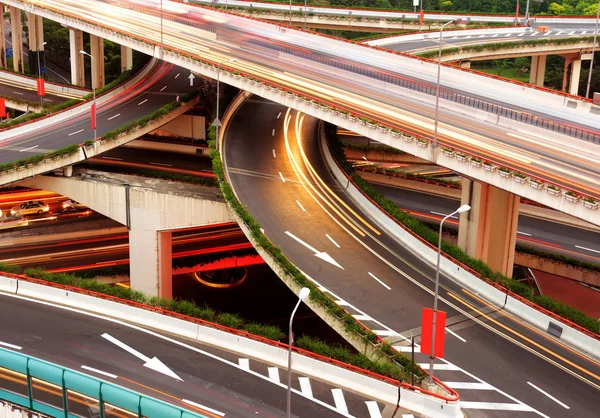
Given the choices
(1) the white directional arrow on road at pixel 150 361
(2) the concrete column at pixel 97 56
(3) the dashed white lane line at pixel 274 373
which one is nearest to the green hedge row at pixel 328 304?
(3) the dashed white lane line at pixel 274 373

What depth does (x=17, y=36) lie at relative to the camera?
115 meters

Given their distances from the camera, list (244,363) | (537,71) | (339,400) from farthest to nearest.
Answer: (537,71) → (244,363) → (339,400)

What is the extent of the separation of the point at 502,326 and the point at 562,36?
222 ft

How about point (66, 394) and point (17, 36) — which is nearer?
point (66, 394)

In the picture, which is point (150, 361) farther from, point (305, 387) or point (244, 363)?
point (305, 387)

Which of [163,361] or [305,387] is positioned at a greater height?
[163,361]

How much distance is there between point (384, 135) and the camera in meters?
52.1

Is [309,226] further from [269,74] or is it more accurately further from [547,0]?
[547,0]

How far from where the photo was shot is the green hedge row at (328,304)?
3575 cm

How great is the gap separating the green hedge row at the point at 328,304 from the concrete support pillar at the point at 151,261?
903cm

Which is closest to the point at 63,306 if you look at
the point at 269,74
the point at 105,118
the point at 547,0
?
the point at 269,74

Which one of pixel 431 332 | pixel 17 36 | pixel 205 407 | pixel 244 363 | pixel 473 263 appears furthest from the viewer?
pixel 17 36

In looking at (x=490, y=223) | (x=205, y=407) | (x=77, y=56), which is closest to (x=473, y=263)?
(x=490, y=223)

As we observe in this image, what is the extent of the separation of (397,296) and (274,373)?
10.7 meters
